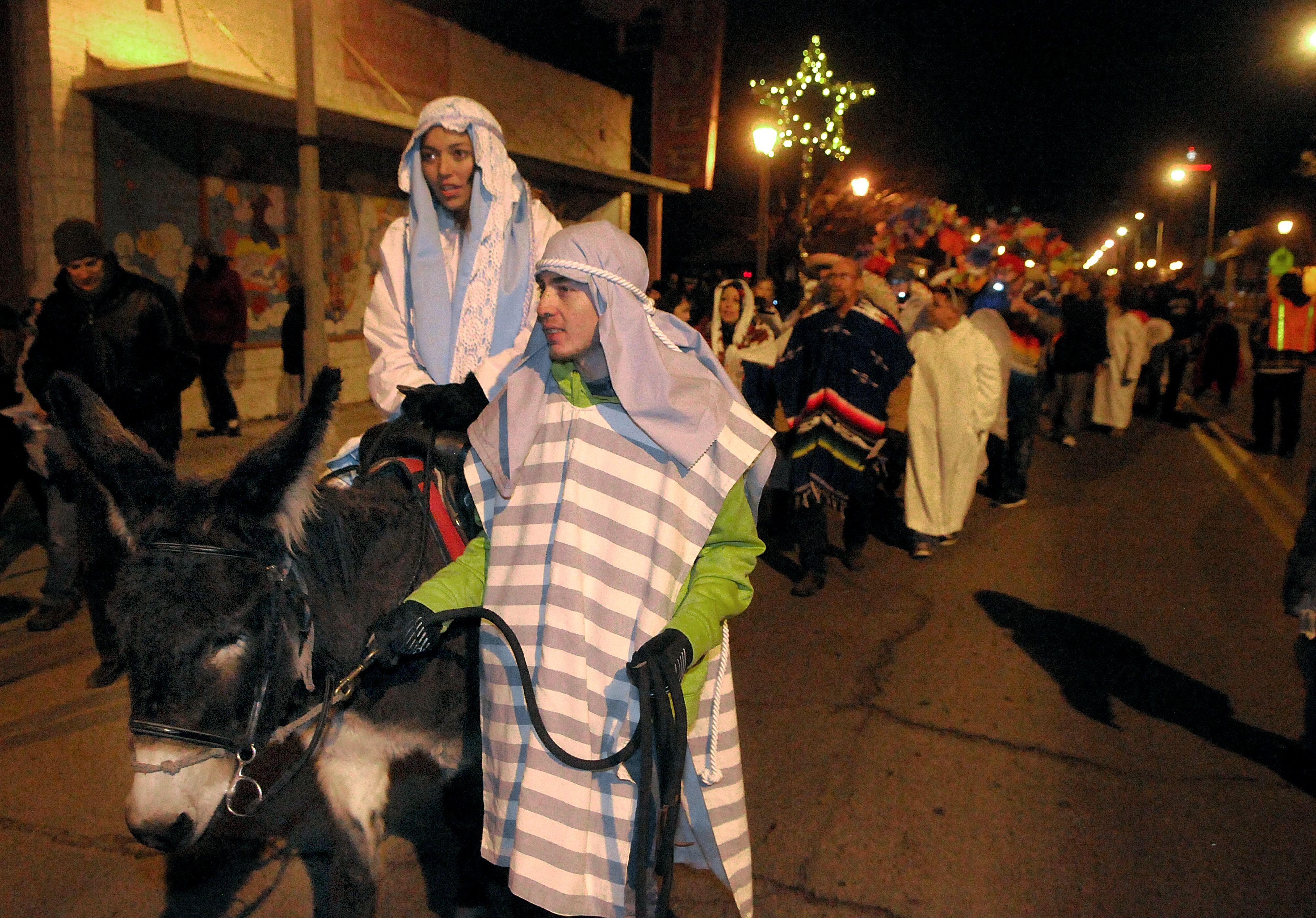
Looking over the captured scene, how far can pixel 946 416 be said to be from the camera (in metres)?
7.70

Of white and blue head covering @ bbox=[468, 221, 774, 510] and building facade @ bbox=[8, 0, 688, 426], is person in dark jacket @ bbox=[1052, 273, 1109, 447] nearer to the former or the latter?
building facade @ bbox=[8, 0, 688, 426]

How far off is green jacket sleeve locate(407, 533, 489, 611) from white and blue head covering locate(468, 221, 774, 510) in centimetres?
24

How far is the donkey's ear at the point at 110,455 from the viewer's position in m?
2.12

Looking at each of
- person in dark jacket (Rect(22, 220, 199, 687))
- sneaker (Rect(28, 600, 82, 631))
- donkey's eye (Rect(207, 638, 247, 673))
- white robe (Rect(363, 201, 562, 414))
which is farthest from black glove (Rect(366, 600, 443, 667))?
sneaker (Rect(28, 600, 82, 631))

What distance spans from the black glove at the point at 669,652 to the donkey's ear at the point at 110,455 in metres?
1.08

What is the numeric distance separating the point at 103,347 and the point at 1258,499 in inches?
395

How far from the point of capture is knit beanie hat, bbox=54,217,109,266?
16.1 feet

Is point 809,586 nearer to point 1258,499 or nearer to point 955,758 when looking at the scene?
point 955,758

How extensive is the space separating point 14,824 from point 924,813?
348 cm

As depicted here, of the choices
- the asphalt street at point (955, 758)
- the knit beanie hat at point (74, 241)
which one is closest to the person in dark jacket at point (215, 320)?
the asphalt street at point (955, 758)

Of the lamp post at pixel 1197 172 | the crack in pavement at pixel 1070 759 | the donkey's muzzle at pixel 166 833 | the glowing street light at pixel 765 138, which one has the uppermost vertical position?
the lamp post at pixel 1197 172

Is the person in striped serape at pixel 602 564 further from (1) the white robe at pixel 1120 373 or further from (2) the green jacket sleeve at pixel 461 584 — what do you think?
(1) the white robe at pixel 1120 373

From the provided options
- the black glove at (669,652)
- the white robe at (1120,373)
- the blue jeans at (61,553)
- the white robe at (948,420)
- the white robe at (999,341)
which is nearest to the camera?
Result: the black glove at (669,652)

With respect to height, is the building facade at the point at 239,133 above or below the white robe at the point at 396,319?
above
